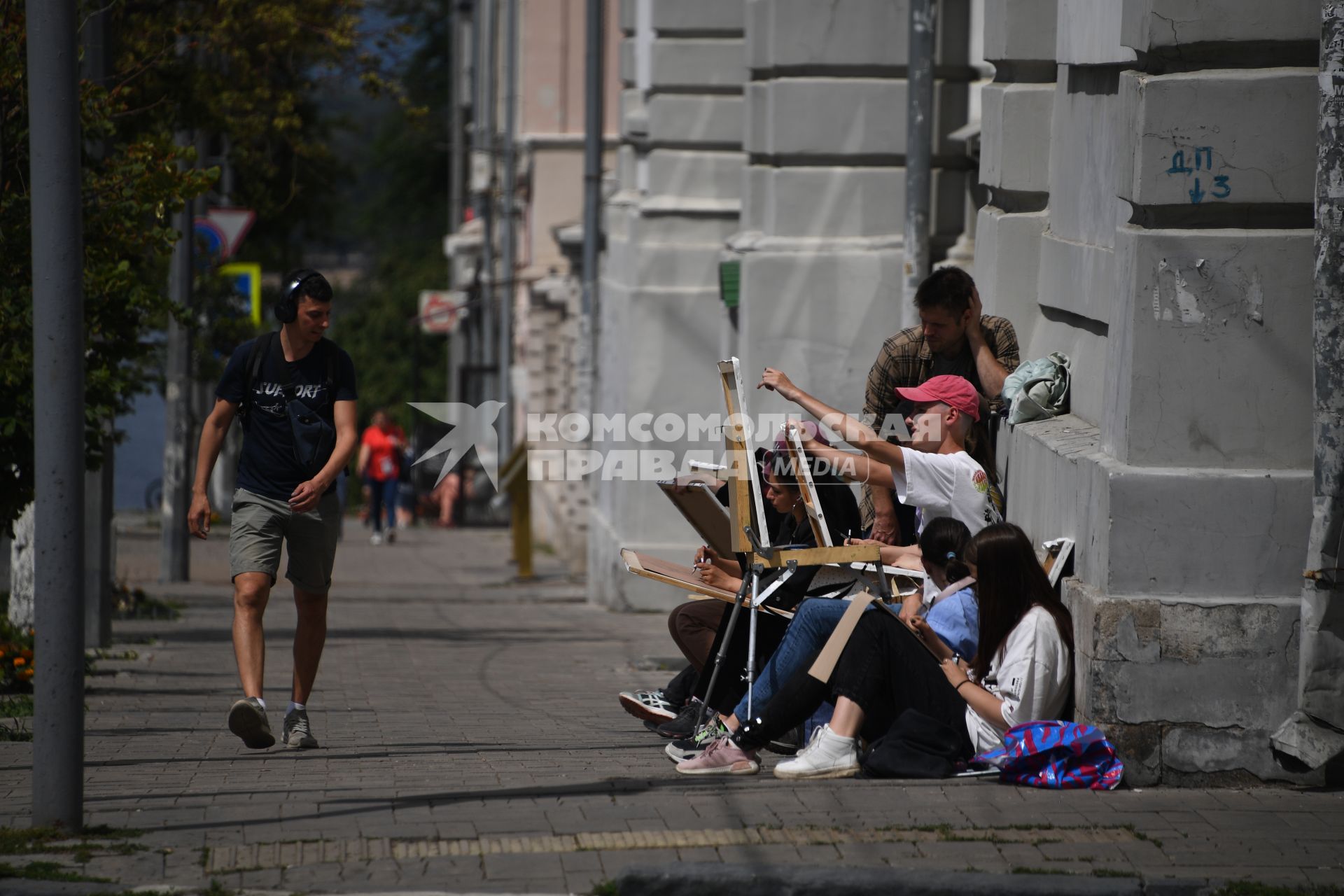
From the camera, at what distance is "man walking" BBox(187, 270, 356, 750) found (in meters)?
7.45

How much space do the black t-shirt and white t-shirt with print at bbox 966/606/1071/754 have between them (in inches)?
112

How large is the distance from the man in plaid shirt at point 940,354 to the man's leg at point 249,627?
2462 millimetres

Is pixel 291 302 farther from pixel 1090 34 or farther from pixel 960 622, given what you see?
Answer: pixel 1090 34

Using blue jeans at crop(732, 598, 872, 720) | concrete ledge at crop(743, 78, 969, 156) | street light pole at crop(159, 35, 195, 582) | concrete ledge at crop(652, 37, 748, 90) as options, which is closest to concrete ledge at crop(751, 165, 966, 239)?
concrete ledge at crop(743, 78, 969, 156)

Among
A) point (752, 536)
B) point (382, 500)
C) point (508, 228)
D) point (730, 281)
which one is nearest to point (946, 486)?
point (752, 536)

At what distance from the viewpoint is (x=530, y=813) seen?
5.96 m

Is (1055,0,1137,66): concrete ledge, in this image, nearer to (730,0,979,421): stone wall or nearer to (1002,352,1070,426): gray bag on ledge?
(1002,352,1070,426): gray bag on ledge

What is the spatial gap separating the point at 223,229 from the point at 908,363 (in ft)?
39.8

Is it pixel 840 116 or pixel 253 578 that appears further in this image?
pixel 840 116

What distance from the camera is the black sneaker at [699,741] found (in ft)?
22.9

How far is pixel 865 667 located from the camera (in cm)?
662

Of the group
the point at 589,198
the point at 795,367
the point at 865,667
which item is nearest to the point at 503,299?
the point at 589,198

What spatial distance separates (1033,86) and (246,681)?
4539 millimetres

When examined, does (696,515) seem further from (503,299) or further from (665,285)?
(503,299)
